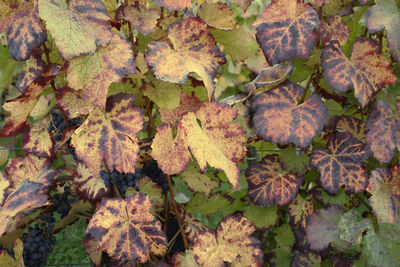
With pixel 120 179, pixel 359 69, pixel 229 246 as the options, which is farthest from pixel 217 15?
pixel 229 246

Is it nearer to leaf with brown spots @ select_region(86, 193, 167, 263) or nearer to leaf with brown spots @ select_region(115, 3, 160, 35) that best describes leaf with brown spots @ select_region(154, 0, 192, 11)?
leaf with brown spots @ select_region(115, 3, 160, 35)

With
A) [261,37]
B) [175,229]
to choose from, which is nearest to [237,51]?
[261,37]

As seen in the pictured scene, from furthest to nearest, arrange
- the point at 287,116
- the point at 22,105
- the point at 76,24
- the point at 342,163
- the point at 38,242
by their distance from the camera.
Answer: the point at 38,242, the point at 342,163, the point at 287,116, the point at 22,105, the point at 76,24

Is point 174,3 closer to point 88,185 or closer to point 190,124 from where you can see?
point 190,124

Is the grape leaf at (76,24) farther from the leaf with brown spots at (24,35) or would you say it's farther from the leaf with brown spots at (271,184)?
the leaf with brown spots at (271,184)

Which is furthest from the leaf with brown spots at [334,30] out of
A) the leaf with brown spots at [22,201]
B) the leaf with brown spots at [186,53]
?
the leaf with brown spots at [22,201]

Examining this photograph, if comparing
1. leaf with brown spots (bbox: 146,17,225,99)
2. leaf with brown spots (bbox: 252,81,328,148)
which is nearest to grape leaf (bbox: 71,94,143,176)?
leaf with brown spots (bbox: 146,17,225,99)
